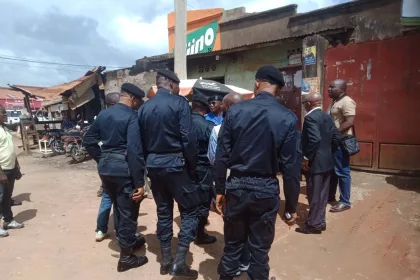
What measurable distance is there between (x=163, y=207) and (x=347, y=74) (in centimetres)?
503

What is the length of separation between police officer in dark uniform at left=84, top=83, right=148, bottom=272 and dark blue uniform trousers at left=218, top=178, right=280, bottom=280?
112cm

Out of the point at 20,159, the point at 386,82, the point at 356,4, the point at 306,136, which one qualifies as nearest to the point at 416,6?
the point at 386,82

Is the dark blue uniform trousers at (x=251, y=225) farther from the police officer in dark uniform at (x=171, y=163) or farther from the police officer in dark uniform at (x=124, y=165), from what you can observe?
the police officer in dark uniform at (x=124, y=165)

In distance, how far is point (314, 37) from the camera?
20.5 feet

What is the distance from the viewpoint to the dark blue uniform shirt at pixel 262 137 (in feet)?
7.64

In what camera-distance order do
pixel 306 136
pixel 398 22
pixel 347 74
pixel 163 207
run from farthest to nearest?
pixel 398 22 < pixel 347 74 < pixel 306 136 < pixel 163 207

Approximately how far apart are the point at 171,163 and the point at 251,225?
40.0 inches

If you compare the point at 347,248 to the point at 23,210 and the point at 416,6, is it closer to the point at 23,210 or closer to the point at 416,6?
the point at 416,6

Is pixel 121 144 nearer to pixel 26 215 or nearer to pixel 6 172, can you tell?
pixel 6 172

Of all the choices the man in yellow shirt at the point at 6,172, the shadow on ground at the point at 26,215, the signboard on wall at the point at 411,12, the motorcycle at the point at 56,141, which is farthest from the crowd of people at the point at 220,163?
the motorcycle at the point at 56,141

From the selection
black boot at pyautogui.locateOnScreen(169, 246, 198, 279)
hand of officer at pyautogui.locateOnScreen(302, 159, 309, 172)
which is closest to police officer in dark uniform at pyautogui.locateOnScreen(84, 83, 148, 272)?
black boot at pyautogui.locateOnScreen(169, 246, 198, 279)

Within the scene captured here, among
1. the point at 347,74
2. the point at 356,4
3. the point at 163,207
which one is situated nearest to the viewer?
the point at 163,207

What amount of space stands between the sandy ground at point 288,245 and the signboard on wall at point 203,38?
10.2m

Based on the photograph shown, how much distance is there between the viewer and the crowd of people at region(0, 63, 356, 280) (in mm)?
2383
